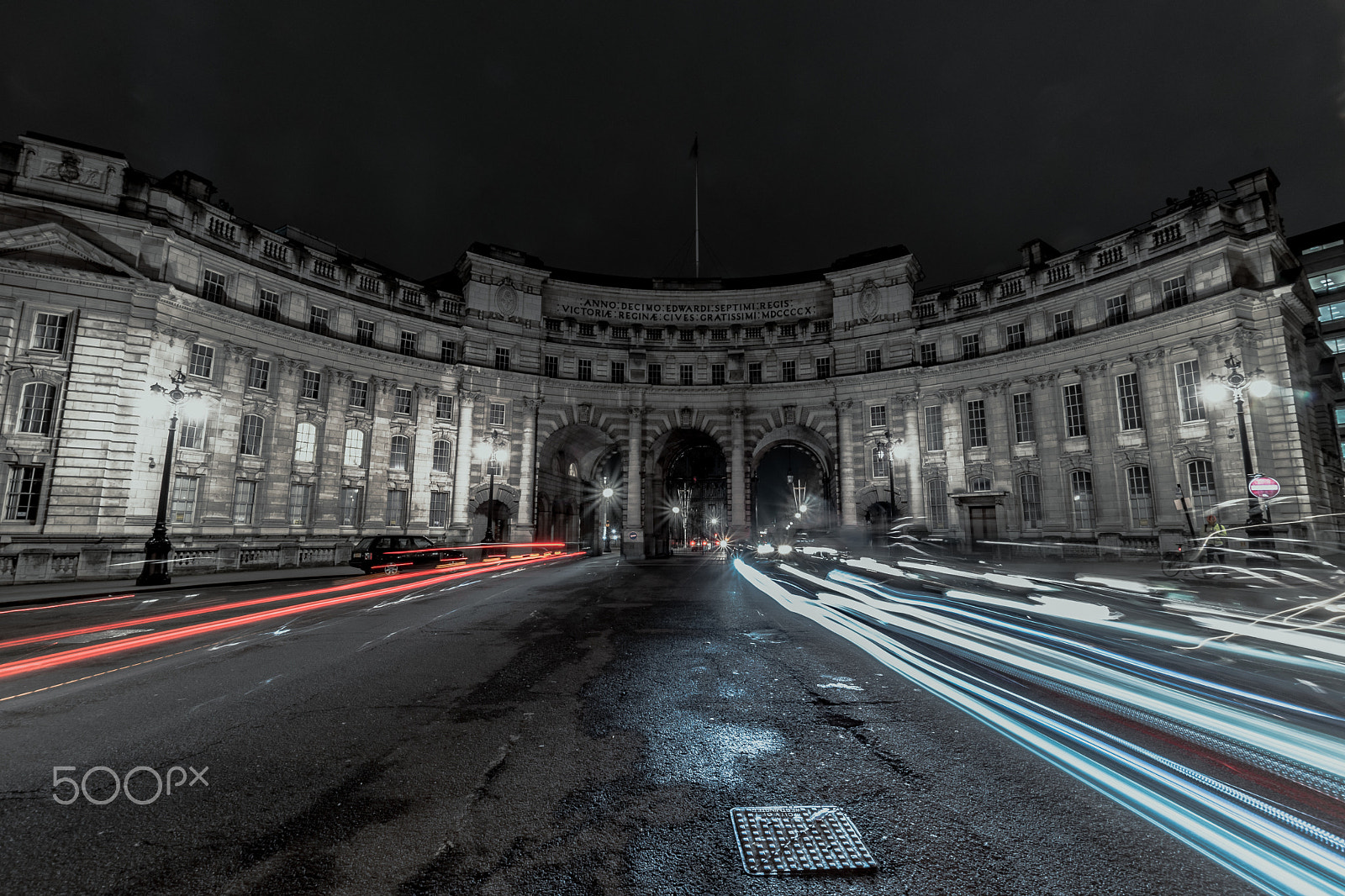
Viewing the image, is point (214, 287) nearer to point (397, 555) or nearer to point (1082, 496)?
point (397, 555)

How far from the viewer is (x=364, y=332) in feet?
113

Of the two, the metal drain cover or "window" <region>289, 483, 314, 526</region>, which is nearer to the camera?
the metal drain cover

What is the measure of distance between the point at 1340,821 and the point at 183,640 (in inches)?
516

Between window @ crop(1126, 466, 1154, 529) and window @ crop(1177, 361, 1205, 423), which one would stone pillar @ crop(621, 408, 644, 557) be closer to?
window @ crop(1126, 466, 1154, 529)

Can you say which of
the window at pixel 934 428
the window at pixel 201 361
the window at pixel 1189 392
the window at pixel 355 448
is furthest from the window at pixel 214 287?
the window at pixel 1189 392

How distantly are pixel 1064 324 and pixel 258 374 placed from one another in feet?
149

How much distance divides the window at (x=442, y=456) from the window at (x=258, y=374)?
9.47m

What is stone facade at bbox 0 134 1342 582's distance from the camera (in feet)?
77.8

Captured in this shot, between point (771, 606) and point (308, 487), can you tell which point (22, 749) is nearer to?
point (771, 606)

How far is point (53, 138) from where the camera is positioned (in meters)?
24.3

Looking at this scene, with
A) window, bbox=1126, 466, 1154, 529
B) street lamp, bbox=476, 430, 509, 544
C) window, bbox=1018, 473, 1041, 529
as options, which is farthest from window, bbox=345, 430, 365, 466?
window, bbox=1126, 466, 1154, 529

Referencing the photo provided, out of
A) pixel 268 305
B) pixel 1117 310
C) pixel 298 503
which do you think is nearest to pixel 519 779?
pixel 298 503

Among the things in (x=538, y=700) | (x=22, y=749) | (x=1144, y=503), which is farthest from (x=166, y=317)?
(x=1144, y=503)

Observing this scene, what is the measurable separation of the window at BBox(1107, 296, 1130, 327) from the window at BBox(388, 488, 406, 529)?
137 ft
